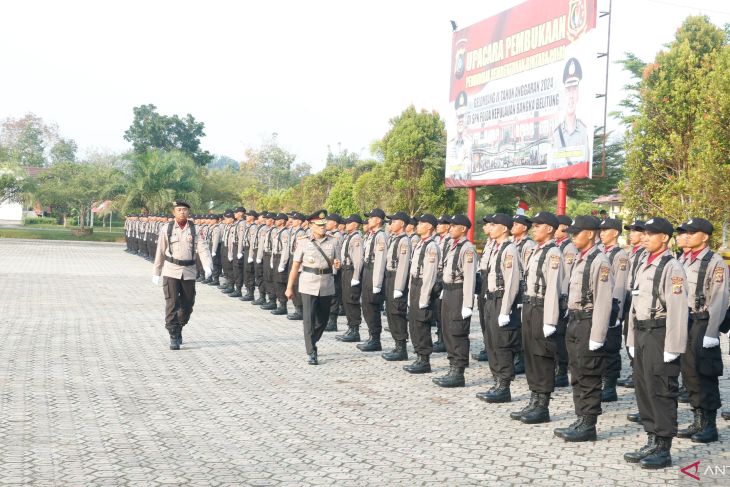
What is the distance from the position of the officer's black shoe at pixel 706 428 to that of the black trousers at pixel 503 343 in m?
1.78

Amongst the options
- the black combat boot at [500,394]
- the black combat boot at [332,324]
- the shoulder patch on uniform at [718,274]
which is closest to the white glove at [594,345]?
the shoulder patch on uniform at [718,274]

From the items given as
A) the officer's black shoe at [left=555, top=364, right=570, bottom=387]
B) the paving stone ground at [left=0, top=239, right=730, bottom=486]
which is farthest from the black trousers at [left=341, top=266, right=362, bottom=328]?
the officer's black shoe at [left=555, top=364, right=570, bottom=387]

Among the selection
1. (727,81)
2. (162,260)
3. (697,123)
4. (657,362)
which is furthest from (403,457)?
(697,123)

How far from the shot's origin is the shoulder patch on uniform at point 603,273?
650cm

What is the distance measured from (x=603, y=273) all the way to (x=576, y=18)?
12.2 m

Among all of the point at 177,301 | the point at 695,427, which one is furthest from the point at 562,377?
the point at 177,301

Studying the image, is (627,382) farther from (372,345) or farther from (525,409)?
(372,345)

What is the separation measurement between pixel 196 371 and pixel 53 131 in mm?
102974

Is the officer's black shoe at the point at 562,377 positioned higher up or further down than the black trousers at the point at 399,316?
further down

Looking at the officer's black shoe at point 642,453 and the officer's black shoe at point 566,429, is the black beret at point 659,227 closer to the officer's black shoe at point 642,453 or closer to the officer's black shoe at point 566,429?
the officer's black shoe at point 642,453

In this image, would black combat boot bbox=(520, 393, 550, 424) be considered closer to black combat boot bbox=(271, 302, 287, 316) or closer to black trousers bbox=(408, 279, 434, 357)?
black trousers bbox=(408, 279, 434, 357)

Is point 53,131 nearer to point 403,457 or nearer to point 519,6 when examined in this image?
point 519,6

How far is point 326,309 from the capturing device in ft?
32.6

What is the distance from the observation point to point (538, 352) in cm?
699
